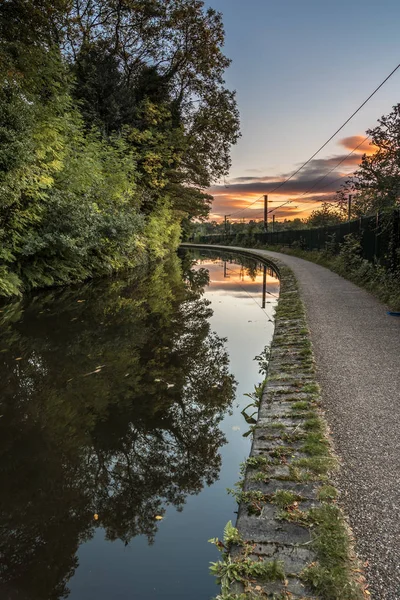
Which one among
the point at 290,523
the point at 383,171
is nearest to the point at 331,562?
the point at 290,523

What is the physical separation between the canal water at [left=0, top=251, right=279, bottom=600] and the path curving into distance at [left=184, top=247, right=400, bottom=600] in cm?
82

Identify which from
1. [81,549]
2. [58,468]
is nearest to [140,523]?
[81,549]

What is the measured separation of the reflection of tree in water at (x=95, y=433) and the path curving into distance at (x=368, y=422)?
1.08 metres

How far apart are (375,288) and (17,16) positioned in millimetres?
11279

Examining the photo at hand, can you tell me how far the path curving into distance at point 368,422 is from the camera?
5.96 feet

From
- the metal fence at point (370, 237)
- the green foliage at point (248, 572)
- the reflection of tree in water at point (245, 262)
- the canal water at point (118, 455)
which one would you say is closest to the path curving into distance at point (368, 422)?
the green foliage at point (248, 572)

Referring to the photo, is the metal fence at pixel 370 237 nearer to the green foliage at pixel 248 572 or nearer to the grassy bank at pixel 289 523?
the grassy bank at pixel 289 523

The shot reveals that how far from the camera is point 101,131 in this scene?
17.0 m

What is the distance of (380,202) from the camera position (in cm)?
927

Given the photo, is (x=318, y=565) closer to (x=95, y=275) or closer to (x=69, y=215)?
(x=69, y=215)

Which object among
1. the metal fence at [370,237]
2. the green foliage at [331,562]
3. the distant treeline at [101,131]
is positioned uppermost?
the distant treeline at [101,131]

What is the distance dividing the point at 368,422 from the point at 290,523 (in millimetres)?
1412

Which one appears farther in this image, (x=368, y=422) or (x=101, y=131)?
(x=101, y=131)

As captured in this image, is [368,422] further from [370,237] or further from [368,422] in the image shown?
[370,237]
